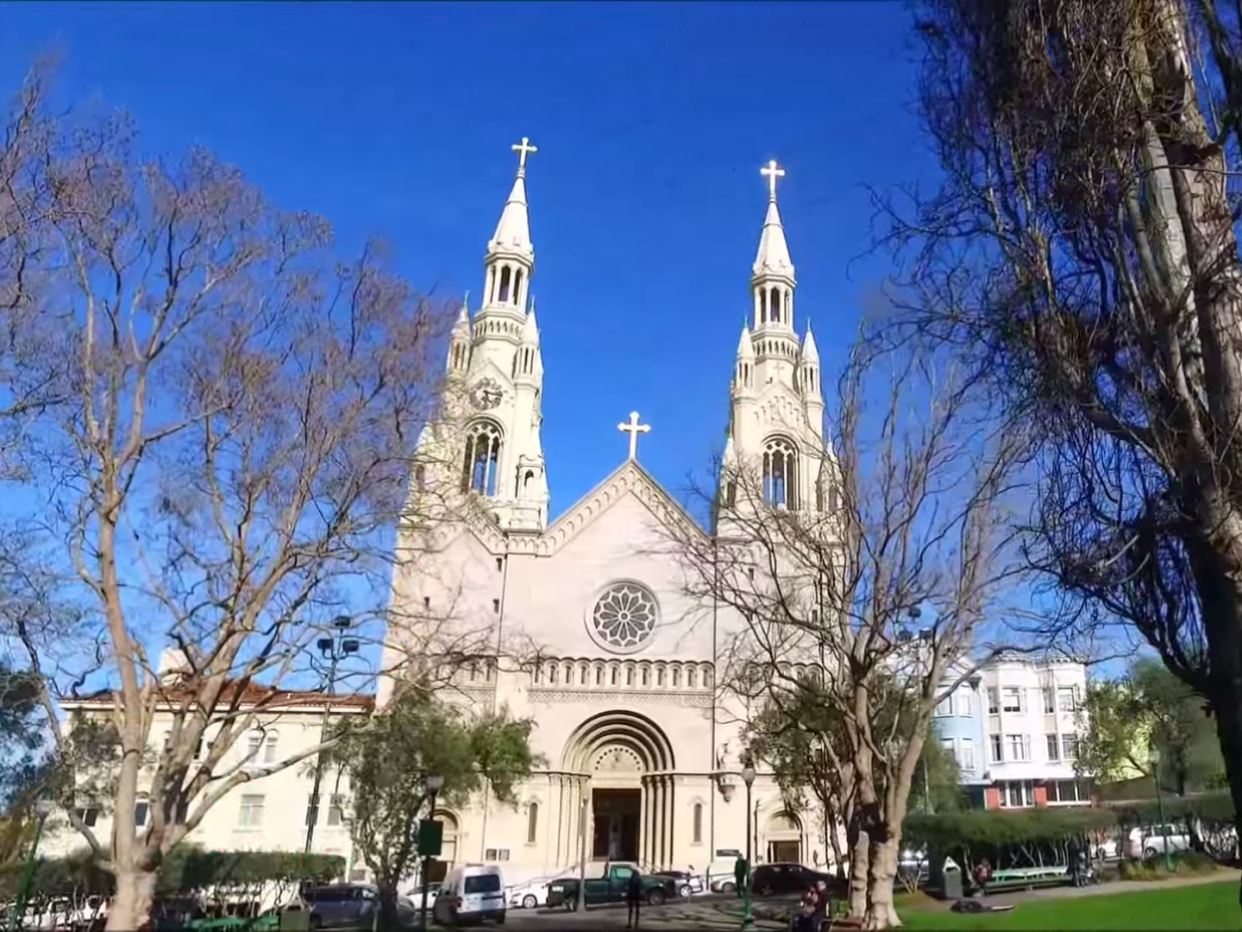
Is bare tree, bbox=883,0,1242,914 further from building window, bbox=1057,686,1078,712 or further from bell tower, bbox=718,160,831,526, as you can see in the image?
building window, bbox=1057,686,1078,712

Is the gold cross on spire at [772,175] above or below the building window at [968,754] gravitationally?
above

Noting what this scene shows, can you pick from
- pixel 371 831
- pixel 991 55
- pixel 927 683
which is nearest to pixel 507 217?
pixel 371 831

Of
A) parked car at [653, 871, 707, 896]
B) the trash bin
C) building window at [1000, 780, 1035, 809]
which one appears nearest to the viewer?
the trash bin

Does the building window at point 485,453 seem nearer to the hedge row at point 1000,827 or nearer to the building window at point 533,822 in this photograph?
Result: the building window at point 533,822

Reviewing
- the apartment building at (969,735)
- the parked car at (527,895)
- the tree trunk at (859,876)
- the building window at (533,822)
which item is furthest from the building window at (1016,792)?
the tree trunk at (859,876)

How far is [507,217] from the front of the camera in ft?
174

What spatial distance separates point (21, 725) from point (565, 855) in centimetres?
2220

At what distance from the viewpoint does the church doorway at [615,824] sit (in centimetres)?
4250

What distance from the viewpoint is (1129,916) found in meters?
12.4

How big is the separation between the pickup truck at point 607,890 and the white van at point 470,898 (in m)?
5.12

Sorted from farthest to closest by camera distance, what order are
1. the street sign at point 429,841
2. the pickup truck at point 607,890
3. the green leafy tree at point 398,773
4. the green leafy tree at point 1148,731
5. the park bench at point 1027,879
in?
1. the green leafy tree at point 1148,731
2. the pickup truck at point 607,890
3. the park bench at point 1027,879
4. the green leafy tree at point 398,773
5. the street sign at point 429,841

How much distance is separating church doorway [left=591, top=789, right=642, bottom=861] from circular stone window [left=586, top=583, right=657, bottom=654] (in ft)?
21.7

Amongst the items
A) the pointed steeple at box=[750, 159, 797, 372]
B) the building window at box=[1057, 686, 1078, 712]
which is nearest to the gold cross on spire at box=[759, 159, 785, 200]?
the pointed steeple at box=[750, 159, 797, 372]

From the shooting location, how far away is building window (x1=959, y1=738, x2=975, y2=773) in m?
59.4
